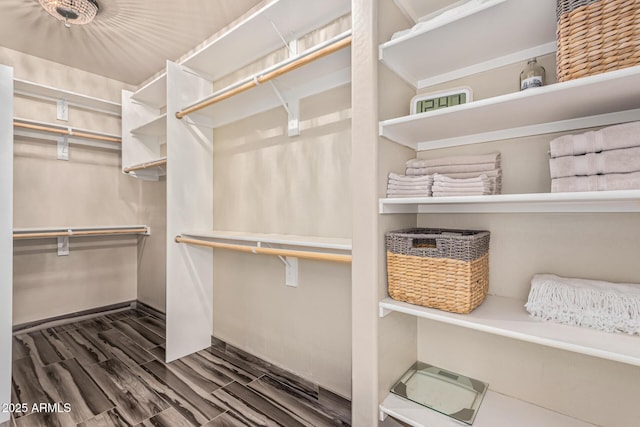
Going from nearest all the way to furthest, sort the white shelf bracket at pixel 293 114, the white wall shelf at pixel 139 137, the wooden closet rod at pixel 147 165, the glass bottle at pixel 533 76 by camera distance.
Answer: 1. the glass bottle at pixel 533 76
2. the white shelf bracket at pixel 293 114
3. the wooden closet rod at pixel 147 165
4. the white wall shelf at pixel 139 137

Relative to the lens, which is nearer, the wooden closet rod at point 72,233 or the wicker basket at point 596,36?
the wicker basket at point 596,36

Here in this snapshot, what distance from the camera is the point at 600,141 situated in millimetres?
833

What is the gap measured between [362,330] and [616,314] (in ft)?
2.41

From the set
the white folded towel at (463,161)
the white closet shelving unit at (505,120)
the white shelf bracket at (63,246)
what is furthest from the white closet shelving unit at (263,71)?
the white shelf bracket at (63,246)

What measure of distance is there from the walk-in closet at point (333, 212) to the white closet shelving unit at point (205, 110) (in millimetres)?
17

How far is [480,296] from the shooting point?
109cm

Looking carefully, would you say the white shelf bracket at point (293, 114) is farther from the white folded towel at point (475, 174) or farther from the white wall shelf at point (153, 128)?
the white wall shelf at point (153, 128)

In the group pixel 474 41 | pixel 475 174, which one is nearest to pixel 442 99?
pixel 474 41

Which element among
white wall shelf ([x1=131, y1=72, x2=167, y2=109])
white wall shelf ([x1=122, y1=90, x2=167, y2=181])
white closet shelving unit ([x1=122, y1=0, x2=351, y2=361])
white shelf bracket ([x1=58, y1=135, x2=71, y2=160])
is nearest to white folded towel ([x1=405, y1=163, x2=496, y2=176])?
white closet shelving unit ([x1=122, y1=0, x2=351, y2=361])

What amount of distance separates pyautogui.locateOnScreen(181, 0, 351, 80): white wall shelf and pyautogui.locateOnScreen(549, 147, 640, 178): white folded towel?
126 centimetres

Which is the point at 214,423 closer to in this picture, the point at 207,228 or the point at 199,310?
the point at 199,310

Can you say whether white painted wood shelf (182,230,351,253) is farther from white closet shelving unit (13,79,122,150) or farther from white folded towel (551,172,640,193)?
white closet shelving unit (13,79,122,150)

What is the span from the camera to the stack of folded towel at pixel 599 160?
0.80 metres

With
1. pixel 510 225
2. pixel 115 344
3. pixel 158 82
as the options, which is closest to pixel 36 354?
pixel 115 344
